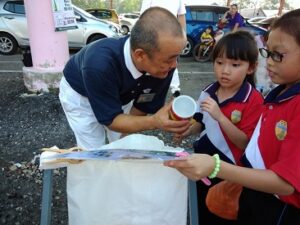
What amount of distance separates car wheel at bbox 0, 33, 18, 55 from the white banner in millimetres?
5206

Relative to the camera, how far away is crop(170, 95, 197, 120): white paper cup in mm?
1270

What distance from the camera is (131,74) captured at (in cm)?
163

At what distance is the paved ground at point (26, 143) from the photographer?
2367 mm

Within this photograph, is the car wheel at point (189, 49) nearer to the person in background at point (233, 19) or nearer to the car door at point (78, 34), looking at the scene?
the person in background at point (233, 19)

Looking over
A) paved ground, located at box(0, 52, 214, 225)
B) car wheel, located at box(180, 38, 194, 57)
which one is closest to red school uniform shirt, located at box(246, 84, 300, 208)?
paved ground, located at box(0, 52, 214, 225)

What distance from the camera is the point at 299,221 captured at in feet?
3.75

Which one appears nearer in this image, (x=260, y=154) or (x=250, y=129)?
(x=260, y=154)

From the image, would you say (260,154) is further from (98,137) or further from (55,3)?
(55,3)

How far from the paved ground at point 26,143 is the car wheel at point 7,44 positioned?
3.83 m

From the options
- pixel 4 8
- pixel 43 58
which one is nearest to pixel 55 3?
pixel 43 58

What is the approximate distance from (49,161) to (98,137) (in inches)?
38.6

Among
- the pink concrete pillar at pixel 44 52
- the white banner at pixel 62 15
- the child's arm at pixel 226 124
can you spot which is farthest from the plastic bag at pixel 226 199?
the white banner at pixel 62 15

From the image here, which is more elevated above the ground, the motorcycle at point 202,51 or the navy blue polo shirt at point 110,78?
the navy blue polo shirt at point 110,78

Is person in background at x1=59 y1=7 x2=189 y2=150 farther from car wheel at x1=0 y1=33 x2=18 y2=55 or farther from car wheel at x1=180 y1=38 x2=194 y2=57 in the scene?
car wheel at x1=0 y1=33 x2=18 y2=55
